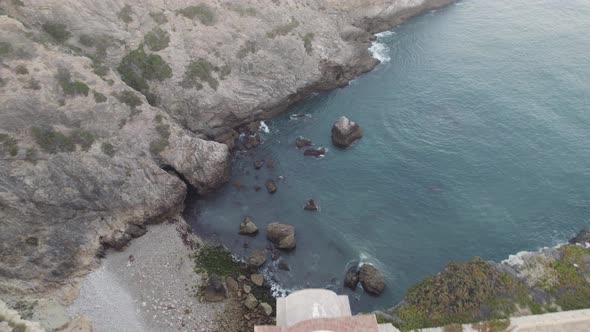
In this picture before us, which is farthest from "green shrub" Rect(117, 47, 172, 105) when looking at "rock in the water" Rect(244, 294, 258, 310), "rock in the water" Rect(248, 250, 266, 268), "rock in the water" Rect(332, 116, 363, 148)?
"rock in the water" Rect(244, 294, 258, 310)

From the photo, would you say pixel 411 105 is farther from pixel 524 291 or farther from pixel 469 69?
pixel 524 291

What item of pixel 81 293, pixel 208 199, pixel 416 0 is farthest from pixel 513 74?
pixel 81 293

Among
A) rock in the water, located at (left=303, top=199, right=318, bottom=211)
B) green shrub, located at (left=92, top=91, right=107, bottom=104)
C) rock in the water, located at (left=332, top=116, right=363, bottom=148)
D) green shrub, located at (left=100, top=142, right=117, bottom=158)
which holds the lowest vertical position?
rock in the water, located at (left=303, top=199, right=318, bottom=211)

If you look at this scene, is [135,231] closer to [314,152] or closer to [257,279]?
[257,279]

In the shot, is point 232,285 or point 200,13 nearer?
point 232,285

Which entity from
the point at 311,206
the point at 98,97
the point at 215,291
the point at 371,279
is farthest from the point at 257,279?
the point at 98,97

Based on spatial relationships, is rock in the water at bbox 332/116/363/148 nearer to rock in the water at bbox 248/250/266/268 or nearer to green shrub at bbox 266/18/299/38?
green shrub at bbox 266/18/299/38
